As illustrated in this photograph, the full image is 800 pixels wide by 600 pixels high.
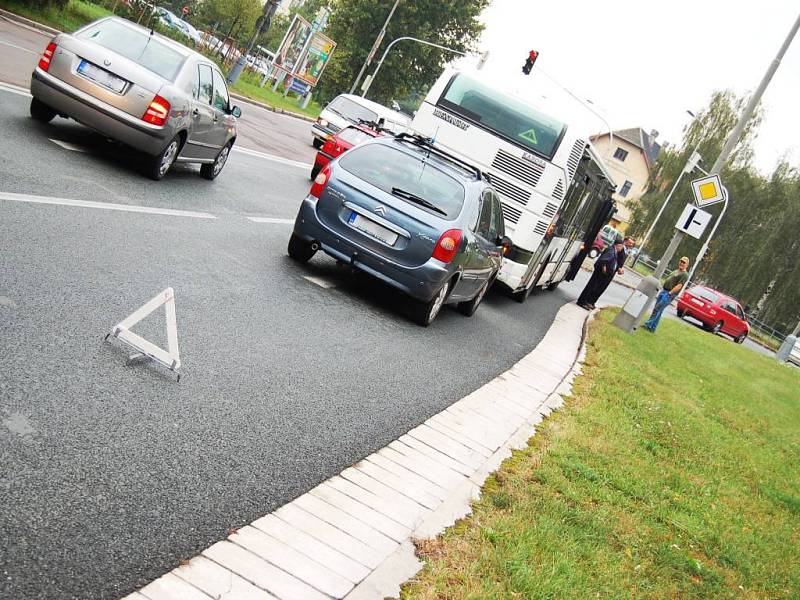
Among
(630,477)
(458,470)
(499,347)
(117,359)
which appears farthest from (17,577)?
(499,347)

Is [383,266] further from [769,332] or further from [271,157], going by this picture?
[769,332]

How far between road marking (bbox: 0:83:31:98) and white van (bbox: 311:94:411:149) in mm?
13476

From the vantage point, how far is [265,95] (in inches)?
1827

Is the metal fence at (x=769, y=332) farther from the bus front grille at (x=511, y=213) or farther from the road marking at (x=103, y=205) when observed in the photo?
A: the road marking at (x=103, y=205)

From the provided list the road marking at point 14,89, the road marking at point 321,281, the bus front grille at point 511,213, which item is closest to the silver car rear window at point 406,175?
the road marking at point 321,281

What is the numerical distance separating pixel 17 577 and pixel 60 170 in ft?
26.8

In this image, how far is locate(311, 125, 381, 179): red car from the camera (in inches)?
785

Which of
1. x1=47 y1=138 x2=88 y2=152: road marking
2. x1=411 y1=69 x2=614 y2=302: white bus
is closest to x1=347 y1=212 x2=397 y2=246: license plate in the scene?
x1=47 y1=138 x2=88 y2=152: road marking

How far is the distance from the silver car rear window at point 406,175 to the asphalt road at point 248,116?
25.2ft

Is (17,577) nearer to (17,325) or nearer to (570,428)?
(17,325)

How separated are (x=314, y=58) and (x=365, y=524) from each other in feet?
163

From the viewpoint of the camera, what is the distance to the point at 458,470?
20.5 feet

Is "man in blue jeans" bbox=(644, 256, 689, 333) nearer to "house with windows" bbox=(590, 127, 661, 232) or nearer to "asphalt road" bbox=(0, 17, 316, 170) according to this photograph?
"asphalt road" bbox=(0, 17, 316, 170)

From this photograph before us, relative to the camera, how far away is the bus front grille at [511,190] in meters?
15.9
